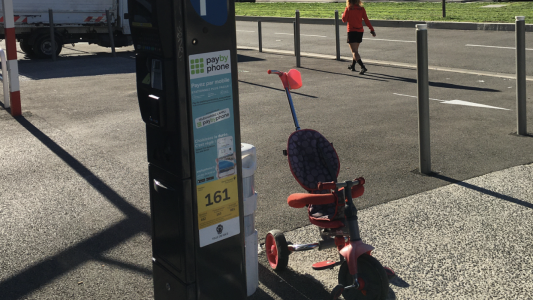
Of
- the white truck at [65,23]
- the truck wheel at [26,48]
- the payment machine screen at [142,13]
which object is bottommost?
the payment machine screen at [142,13]

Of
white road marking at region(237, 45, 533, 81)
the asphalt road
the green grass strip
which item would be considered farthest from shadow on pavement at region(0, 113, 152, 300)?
the green grass strip

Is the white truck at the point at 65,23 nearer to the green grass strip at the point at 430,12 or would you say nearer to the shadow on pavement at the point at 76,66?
the shadow on pavement at the point at 76,66

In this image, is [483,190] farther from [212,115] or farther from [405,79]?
[405,79]

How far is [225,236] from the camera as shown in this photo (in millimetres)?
3359

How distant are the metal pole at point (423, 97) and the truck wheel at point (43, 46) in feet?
43.4

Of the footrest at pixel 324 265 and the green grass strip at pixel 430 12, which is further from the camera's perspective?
the green grass strip at pixel 430 12

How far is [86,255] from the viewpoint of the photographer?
14.3 ft

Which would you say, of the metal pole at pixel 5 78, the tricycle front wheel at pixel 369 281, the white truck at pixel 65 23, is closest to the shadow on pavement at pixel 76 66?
the white truck at pixel 65 23

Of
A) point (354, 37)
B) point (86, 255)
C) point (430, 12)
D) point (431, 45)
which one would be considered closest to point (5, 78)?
point (86, 255)

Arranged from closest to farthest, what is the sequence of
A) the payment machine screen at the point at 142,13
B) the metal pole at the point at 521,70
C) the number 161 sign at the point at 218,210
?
the payment machine screen at the point at 142,13
the number 161 sign at the point at 218,210
the metal pole at the point at 521,70

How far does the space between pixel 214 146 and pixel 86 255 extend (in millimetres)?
1697

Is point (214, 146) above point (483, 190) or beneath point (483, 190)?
above

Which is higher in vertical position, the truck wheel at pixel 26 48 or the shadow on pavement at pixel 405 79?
the truck wheel at pixel 26 48

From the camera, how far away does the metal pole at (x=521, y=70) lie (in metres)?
6.75
